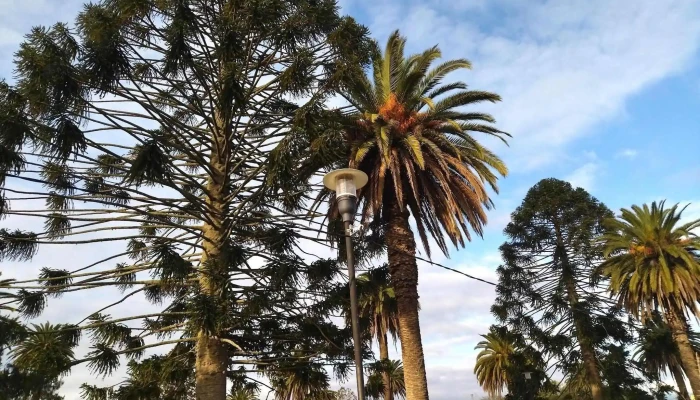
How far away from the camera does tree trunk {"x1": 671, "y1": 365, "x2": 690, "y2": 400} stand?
27234 millimetres

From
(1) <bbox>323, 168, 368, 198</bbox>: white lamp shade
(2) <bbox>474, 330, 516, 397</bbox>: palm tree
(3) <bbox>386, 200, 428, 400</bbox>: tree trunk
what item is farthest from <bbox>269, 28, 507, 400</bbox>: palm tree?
(2) <bbox>474, 330, 516, 397</bbox>: palm tree

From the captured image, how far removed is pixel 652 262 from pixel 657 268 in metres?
0.75

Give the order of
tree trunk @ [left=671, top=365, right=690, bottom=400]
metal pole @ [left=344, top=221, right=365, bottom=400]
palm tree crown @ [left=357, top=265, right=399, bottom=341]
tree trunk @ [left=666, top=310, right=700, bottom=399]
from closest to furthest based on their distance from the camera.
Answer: metal pole @ [left=344, top=221, right=365, bottom=400] < palm tree crown @ [left=357, top=265, right=399, bottom=341] < tree trunk @ [left=666, top=310, right=700, bottom=399] < tree trunk @ [left=671, top=365, right=690, bottom=400]

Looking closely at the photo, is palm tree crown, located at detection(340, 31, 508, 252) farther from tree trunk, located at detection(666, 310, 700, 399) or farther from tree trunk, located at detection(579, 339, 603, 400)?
tree trunk, located at detection(666, 310, 700, 399)

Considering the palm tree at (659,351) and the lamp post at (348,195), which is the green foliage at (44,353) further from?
the palm tree at (659,351)

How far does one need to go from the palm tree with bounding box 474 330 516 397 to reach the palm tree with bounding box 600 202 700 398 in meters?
12.3

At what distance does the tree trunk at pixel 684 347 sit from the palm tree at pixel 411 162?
15.2m

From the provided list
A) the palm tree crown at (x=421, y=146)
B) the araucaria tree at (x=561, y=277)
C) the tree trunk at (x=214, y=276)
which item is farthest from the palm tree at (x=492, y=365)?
the tree trunk at (x=214, y=276)

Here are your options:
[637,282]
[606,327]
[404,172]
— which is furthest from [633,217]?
[404,172]

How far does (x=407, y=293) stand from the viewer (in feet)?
46.4

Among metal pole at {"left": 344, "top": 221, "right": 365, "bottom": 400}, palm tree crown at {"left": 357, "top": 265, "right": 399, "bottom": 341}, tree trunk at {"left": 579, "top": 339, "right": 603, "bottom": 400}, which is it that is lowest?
metal pole at {"left": 344, "top": 221, "right": 365, "bottom": 400}

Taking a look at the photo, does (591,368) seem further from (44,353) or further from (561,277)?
(44,353)

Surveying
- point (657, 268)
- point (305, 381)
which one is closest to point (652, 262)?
point (657, 268)

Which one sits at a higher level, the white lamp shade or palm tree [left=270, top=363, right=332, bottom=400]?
the white lamp shade
